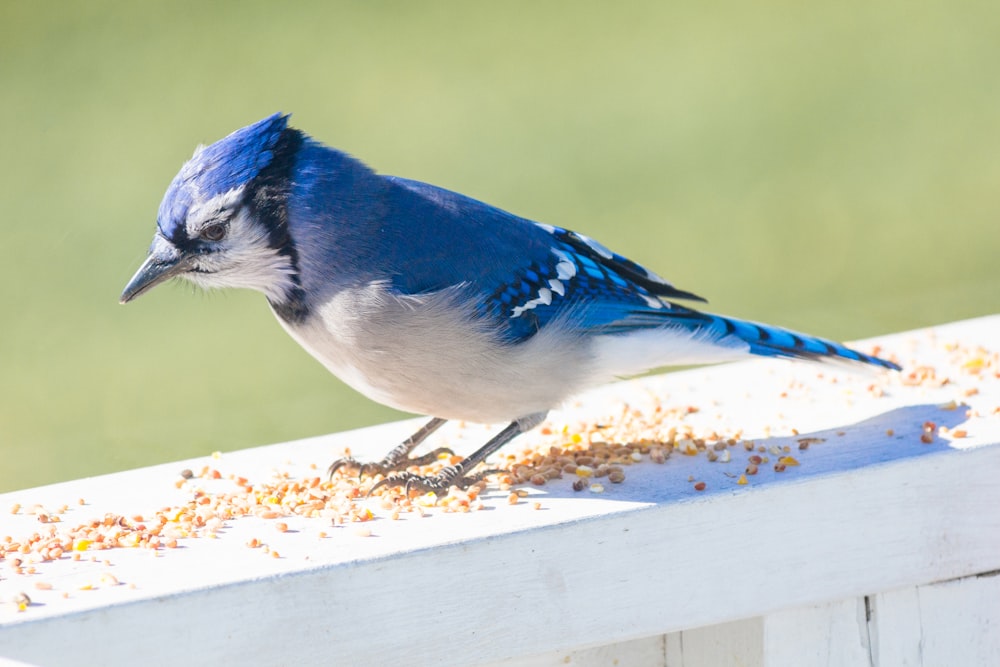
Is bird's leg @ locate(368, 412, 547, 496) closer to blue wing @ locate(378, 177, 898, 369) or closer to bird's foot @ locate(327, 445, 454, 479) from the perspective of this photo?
bird's foot @ locate(327, 445, 454, 479)

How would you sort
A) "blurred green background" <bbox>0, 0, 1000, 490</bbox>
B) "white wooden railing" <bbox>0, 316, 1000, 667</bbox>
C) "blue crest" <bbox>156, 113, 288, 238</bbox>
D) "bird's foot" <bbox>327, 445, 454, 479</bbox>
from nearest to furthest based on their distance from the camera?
"white wooden railing" <bbox>0, 316, 1000, 667</bbox>, "blue crest" <bbox>156, 113, 288, 238</bbox>, "bird's foot" <bbox>327, 445, 454, 479</bbox>, "blurred green background" <bbox>0, 0, 1000, 490</bbox>

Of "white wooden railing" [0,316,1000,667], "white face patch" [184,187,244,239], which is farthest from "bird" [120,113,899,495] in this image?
"white wooden railing" [0,316,1000,667]

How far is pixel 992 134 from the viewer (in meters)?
6.30

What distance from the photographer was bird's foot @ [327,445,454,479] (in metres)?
2.20

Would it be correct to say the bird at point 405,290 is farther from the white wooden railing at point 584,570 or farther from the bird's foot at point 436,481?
the white wooden railing at point 584,570

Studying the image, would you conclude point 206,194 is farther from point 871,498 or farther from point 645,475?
point 871,498

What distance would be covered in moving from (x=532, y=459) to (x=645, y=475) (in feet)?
0.96

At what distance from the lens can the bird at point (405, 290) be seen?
6.87ft

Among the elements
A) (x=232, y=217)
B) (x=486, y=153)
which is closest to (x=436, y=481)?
(x=232, y=217)

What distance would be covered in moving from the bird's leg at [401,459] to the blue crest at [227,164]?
1.63 feet

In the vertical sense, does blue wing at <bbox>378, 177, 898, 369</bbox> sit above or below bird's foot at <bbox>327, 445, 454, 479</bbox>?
above

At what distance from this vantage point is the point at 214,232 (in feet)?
6.90

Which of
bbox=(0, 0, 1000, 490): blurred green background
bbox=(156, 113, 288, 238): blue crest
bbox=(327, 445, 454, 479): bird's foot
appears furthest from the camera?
bbox=(0, 0, 1000, 490): blurred green background

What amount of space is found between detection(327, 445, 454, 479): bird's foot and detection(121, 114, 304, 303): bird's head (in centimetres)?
30
